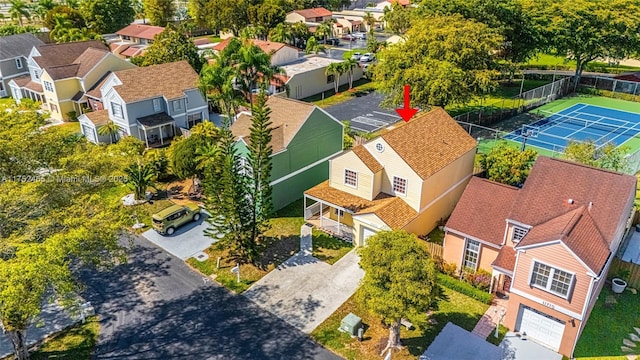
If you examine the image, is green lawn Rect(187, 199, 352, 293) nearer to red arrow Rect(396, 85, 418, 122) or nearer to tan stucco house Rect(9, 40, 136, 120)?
red arrow Rect(396, 85, 418, 122)

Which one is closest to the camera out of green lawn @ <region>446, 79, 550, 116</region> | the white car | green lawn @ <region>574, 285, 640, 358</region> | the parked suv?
green lawn @ <region>574, 285, 640, 358</region>

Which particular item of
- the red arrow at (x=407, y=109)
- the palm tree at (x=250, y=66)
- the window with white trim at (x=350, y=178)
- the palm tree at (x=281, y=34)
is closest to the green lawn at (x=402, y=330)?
the window with white trim at (x=350, y=178)

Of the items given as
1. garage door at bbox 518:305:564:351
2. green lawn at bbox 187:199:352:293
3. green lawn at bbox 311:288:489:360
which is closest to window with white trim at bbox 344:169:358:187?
green lawn at bbox 187:199:352:293

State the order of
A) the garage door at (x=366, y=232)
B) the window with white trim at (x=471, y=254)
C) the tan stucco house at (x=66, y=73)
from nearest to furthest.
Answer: the window with white trim at (x=471, y=254)
the garage door at (x=366, y=232)
the tan stucco house at (x=66, y=73)

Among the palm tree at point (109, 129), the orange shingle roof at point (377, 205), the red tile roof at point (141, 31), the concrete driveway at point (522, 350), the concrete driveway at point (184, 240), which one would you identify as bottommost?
the concrete driveway at point (522, 350)

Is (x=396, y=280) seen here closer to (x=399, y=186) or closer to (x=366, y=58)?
(x=399, y=186)

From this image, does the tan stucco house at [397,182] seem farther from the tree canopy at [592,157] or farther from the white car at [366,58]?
the white car at [366,58]

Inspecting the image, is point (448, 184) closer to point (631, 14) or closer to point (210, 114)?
point (210, 114)

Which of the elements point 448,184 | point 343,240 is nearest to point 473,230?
point 448,184
